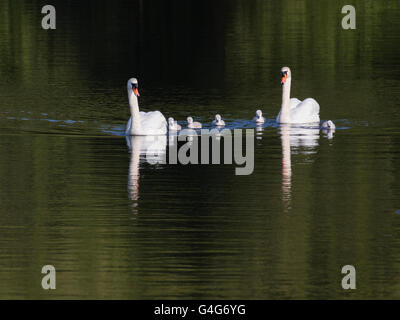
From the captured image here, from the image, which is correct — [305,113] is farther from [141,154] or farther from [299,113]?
[141,154]

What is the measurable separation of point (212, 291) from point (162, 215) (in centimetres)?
452

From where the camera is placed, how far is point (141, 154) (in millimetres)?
27297

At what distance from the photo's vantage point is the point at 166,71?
4403 centimetres

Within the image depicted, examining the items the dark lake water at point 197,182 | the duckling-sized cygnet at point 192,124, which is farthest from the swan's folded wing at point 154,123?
the dark lake water at point 197,182

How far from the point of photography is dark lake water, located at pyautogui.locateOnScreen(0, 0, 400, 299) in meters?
17.0

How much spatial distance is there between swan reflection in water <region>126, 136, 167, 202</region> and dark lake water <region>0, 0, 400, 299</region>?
0.34 ft

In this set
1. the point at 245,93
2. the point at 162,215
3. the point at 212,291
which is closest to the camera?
the point at 212,291

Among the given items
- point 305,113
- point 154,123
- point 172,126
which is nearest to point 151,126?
point 154,123

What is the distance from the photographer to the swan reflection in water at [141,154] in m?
23.3

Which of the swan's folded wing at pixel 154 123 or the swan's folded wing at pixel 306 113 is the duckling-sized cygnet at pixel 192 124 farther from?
the swan's folded wing at pixel 306 113

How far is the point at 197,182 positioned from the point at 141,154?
399 cm

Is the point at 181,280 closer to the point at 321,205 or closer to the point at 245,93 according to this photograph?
the point at 321,205

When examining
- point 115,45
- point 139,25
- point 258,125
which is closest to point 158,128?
point 258,125

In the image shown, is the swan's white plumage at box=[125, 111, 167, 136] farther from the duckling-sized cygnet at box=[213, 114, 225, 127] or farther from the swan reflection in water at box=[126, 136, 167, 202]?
the duckling-sized cygnet at box=[213, 114, 225, 127]
